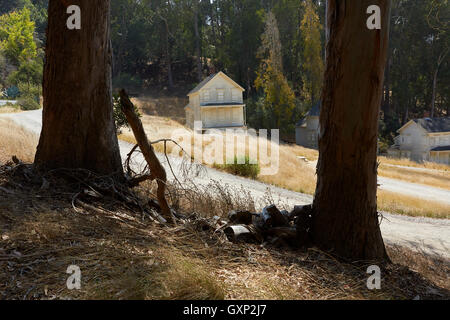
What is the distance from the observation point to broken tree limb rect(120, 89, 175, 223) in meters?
4.96

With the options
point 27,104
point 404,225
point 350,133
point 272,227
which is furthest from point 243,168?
point 27,104

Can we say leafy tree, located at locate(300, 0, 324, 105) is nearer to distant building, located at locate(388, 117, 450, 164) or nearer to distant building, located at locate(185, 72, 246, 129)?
distant building, located at locate(388, 117, 450, 164)

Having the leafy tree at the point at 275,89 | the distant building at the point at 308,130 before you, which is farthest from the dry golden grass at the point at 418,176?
the leafy tree at the point at 275,89

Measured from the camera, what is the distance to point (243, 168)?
1873 cm

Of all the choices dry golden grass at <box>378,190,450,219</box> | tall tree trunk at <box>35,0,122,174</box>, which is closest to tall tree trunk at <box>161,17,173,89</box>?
dry golden grass at <box>378,190,450,219</box>

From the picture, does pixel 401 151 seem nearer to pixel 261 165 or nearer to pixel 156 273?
pixel 261 165

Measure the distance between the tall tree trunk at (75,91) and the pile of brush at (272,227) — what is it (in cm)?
208

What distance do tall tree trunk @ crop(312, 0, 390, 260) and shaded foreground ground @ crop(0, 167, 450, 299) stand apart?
0.35m

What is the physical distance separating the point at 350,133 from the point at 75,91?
3.73 meters

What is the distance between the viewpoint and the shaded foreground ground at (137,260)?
334cm

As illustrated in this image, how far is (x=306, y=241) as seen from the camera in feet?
17.3

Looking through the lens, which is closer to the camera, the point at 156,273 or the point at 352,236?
the point at 156,273
